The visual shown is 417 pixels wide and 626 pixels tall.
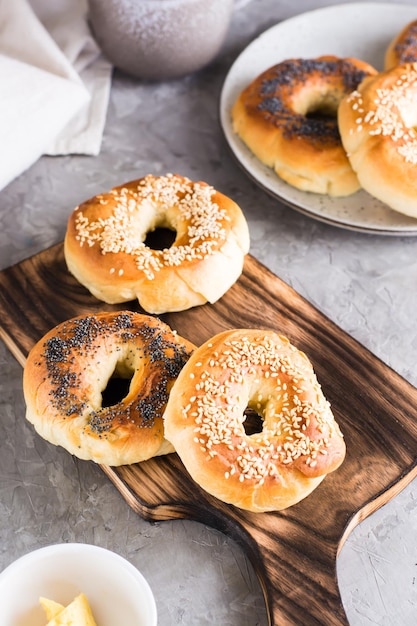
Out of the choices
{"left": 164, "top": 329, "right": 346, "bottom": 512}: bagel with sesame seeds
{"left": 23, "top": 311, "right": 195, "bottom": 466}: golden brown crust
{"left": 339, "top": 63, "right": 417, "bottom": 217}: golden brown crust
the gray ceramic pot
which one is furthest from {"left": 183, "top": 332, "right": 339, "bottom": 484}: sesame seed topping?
the gray ceramic pot

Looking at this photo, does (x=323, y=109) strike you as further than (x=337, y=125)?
Yes

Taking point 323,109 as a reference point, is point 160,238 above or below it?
above

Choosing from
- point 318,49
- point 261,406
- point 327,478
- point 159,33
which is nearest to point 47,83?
point 159,33

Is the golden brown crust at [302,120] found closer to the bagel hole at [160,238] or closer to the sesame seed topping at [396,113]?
the sesame seed topping at [396,113]

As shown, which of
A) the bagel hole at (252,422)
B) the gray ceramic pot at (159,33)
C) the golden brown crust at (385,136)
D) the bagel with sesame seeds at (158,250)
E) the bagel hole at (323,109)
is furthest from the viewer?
the bagel hole at (323,109)

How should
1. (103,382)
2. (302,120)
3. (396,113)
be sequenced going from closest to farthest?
(103,382) < (396,113) < (302,120)

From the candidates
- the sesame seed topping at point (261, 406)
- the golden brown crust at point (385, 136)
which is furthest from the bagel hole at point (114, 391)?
the golden brown crust at point (385, 136)

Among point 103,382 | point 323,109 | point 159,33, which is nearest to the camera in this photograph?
point 103,382

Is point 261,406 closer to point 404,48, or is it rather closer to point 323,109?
point 323,109
